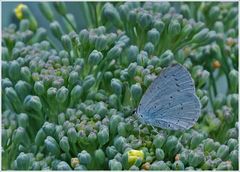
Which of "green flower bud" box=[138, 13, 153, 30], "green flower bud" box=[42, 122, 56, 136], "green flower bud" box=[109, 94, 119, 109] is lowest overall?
"green flower bud" box=[42, 122, 56, 136]

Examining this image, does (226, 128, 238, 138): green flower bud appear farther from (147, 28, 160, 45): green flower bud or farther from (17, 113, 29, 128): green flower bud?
(17, 113, 29, 128): green flower bud

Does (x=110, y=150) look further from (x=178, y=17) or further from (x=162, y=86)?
(x=178, y=17)

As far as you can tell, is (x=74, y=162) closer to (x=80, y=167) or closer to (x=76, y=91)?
(x=80, y=167)

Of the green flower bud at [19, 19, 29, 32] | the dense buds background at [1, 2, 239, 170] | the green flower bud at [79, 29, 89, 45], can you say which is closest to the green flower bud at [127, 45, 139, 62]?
the dense buds background at [1, 2, 239, 170]

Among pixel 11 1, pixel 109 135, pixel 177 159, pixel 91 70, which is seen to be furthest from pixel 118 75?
pixel 11 1

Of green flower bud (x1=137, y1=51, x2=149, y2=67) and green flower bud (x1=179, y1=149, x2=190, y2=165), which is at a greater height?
green flower bud (x1=137, y1=51, x2=149, y2=67)

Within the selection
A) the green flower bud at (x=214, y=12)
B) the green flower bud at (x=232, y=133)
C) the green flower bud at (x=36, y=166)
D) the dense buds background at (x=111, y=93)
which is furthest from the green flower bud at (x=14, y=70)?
the green flower bud at (x=214, y=12)

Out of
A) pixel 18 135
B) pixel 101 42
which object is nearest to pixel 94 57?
pixel 101 42
